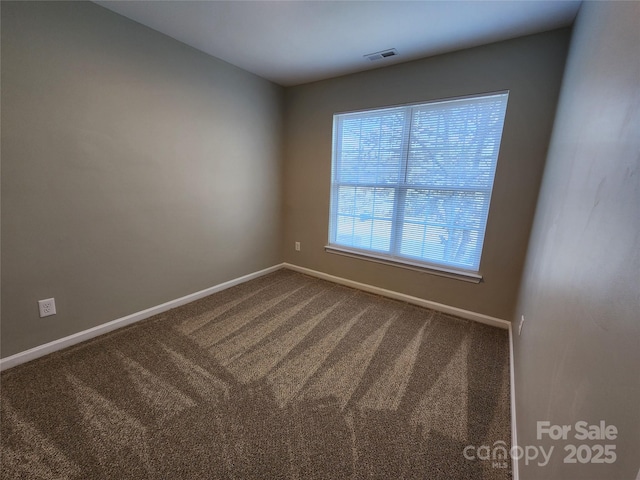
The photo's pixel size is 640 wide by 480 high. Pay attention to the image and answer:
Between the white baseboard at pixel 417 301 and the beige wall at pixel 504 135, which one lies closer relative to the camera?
the beige wall at pixel 504 135

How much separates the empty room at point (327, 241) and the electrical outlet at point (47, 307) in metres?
0.02

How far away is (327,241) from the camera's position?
11.1ft

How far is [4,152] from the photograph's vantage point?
1568 millimetres

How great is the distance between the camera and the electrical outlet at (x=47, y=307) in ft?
5.96

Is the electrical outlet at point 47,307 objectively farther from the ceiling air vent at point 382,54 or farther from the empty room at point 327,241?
the ceiling air vent at point 382,54

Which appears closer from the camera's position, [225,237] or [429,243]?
[429,243]

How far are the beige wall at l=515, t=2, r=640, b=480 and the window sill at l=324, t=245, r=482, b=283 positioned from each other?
3.86 ft

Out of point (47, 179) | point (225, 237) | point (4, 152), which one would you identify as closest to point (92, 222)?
point (47, 179)

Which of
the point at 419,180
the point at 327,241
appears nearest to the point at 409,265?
the point at 419,180

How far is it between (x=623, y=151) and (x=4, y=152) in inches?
112

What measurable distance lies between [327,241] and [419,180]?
1.34 m

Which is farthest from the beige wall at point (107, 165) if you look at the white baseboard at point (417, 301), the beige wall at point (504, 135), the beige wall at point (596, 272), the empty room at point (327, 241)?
the beige wall at point (596, 272)

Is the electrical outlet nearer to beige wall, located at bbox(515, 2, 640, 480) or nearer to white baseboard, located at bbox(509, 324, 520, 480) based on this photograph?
beige wall, located at bbox(515, 2, 640, 480)

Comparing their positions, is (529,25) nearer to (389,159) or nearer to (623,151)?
(389,159)
